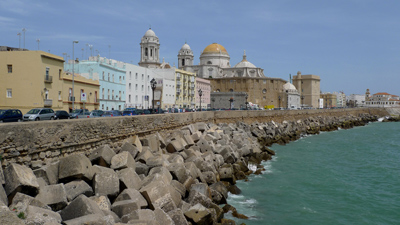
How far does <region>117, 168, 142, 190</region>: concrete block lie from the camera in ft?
32.6

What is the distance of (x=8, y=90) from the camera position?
30797 millimetres

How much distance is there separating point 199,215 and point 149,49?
7546cm

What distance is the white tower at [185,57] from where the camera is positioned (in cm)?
10712

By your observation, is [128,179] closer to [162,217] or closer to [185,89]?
[162,217]

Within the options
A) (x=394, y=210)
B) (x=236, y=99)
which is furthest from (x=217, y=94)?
(x=394, y=210)

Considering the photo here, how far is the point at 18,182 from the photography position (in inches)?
319

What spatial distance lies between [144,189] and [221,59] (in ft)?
334

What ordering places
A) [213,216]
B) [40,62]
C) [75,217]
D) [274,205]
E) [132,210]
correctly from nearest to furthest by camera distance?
[75,217]
[132,210]
[213,216]
[274,205]
[40,62]

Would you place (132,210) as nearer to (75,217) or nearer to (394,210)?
(75,217)

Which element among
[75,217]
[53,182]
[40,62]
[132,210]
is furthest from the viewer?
[40,62]

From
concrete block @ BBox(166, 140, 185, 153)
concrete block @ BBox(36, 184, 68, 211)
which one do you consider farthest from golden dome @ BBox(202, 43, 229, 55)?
concrete block @ BBox(36, 184, 68, 211)

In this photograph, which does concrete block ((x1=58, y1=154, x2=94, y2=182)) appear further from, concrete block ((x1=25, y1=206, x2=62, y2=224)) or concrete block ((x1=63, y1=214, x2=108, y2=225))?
concrete block ((x1=63, y1=214, x2=108, y2=225))

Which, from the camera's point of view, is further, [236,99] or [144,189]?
[236,99]

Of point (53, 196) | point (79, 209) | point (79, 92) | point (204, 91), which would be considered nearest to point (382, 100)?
point (204, 91)
